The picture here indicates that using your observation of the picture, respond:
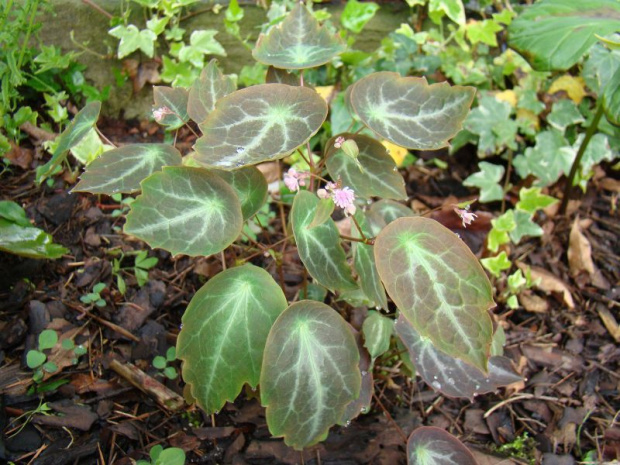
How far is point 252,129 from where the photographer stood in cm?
113

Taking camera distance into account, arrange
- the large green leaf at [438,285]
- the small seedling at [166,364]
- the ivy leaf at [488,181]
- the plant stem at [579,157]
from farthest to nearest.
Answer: the ivy leaf at [488,181], the plant stem at [579,157], the small seedling at [166,364], the large green leaf at [438,285]

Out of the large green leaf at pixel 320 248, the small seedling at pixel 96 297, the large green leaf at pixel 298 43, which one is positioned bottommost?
the small seedling at pixel 96 297

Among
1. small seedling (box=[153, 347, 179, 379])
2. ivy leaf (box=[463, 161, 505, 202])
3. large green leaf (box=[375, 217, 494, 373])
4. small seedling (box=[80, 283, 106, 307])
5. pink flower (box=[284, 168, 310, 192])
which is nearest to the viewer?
large green leaf (box=[375, 217, 494, 373])

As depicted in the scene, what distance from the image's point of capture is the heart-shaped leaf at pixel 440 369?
1.29 metres

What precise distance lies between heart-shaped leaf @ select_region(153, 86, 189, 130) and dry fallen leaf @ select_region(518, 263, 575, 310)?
136 centimetres

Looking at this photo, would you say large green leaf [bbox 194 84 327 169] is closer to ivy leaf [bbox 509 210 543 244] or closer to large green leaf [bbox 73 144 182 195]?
large green leaf [bbox 73 144 182 195]

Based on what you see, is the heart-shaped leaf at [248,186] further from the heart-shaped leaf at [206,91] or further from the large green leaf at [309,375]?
the large green leaf at [309,375]

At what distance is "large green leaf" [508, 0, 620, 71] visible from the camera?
1.59 m

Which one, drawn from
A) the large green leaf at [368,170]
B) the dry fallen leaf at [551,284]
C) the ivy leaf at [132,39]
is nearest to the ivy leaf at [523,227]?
the dry fallen leaf at [551,284]

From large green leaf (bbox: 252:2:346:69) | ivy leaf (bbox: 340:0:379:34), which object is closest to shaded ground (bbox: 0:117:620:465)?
large green leaf (bbox: 252:2:346:69)

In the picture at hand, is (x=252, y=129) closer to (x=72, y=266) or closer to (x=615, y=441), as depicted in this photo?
(x=72, y=266)

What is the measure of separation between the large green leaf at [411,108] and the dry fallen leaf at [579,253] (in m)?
1.12

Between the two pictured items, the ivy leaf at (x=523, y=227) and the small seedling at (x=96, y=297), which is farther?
the ivy leaf at (x=523, y=227)

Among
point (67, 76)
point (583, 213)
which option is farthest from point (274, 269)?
point (583, 213)
